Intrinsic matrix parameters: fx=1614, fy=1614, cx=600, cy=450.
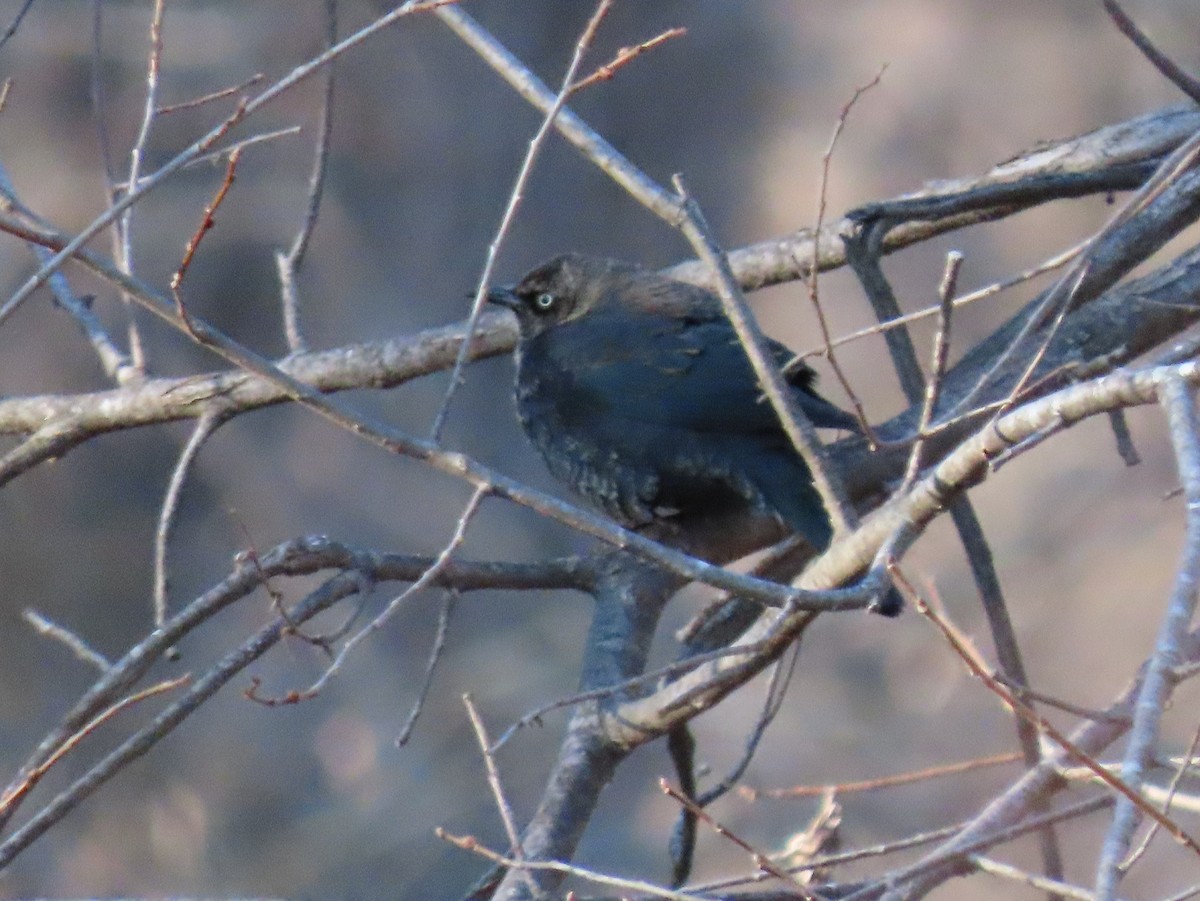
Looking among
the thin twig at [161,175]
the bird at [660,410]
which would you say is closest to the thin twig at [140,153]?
the thin twig at [161,175]

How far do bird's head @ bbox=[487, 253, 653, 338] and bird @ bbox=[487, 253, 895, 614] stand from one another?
6cm

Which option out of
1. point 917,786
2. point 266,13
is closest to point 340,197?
point 266,13

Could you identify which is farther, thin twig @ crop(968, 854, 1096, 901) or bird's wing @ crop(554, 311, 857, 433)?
bird's wing @ crop(554, 311, 857, 433)

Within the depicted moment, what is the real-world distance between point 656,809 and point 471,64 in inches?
200

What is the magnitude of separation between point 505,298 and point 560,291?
19 cm

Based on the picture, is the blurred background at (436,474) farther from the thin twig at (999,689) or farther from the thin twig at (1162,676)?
the thin twig at (1162,676)

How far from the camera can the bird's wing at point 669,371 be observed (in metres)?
4.12

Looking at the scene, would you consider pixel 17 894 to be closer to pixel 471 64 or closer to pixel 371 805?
pixel 371 805

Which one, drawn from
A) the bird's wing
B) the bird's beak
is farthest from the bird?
the bird's beak

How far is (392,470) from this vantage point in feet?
34.0

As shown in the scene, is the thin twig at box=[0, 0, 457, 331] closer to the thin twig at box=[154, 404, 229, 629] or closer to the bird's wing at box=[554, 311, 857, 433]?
the thin twig at box=[154, 404, 229, 629]

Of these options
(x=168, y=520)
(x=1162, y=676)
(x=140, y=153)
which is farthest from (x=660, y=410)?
(x=1162, y=676)

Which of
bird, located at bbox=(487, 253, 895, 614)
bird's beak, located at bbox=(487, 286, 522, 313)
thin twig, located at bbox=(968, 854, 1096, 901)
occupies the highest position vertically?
bird's beak, located at bbox=(487, 286, 522, 313)

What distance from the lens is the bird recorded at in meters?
4.00
